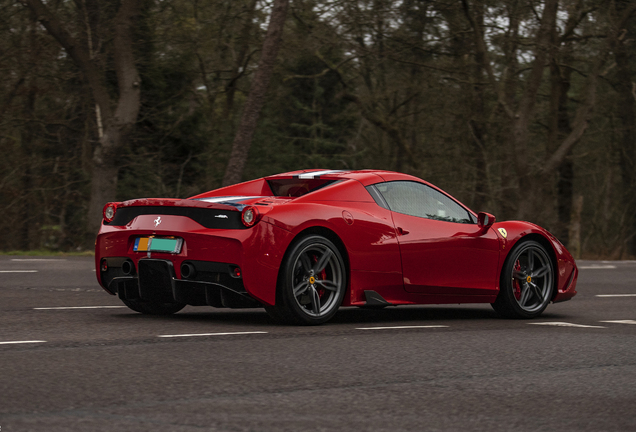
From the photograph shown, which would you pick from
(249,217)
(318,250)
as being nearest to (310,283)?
(318,250)

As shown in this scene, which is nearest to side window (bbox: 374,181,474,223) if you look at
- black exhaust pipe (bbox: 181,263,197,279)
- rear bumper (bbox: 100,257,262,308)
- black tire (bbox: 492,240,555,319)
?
black tire (bbox: 492,240,555,319)

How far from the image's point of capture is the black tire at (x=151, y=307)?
26.0 feet

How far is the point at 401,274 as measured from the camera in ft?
25.0

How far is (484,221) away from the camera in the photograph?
8.30 metres

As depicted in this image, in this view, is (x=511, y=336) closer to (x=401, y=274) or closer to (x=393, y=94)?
(x=401, y=274)

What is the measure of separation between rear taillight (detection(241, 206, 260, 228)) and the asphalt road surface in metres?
0.84

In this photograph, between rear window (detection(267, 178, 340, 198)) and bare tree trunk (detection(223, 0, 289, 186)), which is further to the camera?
bare tree trunk (detection(223, 0, 289, 186))

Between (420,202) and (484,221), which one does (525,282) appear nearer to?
(484,221)

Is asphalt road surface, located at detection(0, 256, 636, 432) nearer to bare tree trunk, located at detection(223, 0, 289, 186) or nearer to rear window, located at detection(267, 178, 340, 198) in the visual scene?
rear window, located at detection(267, 178, 340, 198)

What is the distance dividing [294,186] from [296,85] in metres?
27.4

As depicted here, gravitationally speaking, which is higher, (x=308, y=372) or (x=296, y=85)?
(x=296, y=85)

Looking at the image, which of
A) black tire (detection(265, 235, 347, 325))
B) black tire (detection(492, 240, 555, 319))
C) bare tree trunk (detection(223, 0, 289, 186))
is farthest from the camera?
bare tree trunk (detection(223, 0, 289, 186))

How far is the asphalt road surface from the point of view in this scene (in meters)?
3.88

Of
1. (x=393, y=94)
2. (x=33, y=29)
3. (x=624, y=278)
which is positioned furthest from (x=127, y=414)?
(x=393, y=94)
